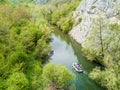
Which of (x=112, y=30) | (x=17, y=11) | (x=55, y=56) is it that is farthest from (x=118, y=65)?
(x=17, y=11)

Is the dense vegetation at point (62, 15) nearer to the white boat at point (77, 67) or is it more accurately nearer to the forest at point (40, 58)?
the forest at point (40, 58)

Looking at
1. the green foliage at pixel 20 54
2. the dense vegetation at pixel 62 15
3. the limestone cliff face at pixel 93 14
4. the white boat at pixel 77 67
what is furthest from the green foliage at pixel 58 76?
the dense vegetation at pixel 62 15

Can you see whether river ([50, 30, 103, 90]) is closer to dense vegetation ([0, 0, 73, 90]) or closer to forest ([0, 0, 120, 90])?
forest ([0, 0, 120, 90])

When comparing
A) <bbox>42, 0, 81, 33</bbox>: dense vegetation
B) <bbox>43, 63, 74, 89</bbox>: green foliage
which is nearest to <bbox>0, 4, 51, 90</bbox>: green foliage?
<bbox>43, 63, 74, 89</bbox>: green foliage

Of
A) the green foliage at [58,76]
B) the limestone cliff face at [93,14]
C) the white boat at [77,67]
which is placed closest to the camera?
the green foliage at [58,76]

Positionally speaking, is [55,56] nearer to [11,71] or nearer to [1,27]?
[1,27]
